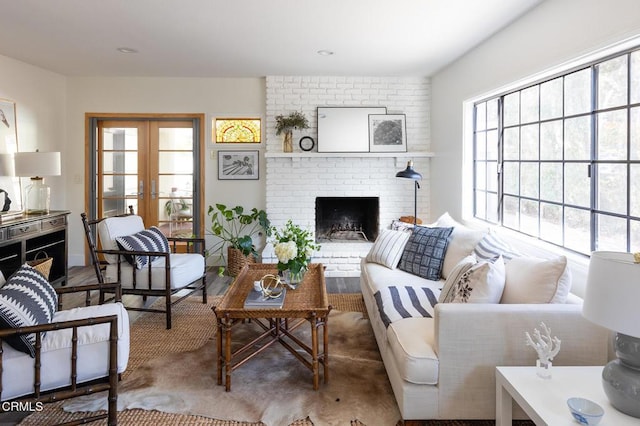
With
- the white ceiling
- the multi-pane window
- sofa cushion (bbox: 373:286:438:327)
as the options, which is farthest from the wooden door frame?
the multi-pane window

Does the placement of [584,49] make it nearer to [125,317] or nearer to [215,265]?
[125,317]

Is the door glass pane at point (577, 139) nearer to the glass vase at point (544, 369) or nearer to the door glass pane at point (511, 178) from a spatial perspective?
the door glass pane at point (511, 178)

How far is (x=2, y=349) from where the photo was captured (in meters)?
1.87

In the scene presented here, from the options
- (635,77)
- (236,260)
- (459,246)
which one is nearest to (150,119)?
(236,260)

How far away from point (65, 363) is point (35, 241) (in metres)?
3.05

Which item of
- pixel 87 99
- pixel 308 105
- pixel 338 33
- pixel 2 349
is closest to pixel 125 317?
pixel 2 349

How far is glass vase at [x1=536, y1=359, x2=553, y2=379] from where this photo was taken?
174cm

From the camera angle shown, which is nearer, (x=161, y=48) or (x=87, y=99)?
(x=161, y=48)

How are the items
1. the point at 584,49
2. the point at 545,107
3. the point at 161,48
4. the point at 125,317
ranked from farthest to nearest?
the point at 161,48
the point at 545,107
the point at 584,49
the point at 125,317

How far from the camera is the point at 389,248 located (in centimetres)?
369

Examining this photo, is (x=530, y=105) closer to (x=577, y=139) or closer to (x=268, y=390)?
(x=577, y=139)

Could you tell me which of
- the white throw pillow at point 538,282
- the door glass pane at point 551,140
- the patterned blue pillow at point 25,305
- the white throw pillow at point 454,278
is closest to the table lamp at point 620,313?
the white throw pillow at point 538,282

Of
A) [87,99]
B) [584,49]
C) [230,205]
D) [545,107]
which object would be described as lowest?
[230,205]

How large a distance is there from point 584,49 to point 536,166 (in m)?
1.00
